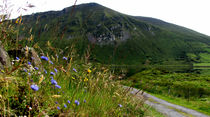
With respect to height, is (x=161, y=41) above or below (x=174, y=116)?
below

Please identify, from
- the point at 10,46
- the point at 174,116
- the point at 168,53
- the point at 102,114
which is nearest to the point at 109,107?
the point at 102,114

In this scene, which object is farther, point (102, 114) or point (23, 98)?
point (102, 114)

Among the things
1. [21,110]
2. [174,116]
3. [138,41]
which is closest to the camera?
[21,110]

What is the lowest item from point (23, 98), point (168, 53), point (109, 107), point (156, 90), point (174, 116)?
point (168, 53)

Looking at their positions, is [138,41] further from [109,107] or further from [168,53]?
[109,107]

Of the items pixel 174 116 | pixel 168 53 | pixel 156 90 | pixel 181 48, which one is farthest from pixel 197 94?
pixel 181 48

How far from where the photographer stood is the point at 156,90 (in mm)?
31875

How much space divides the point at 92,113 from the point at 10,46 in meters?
4.11

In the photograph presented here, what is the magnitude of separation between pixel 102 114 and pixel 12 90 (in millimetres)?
1522

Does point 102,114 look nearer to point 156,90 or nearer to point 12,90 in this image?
point 12,90

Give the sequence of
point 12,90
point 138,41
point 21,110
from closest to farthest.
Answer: point 21,110, point 12,90, point 138,41

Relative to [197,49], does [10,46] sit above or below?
above

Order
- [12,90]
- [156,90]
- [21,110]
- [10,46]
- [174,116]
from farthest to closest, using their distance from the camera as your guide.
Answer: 1. [156,90]
2. [174,116]
3. [10,46]
4. [12,90]
5. [21,110]

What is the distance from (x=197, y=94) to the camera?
29484 mm
